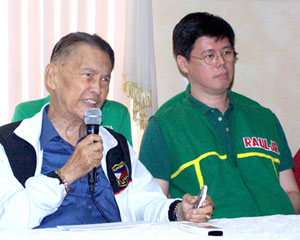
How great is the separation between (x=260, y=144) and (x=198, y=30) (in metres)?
0.71

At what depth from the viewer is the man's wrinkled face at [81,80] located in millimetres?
2178

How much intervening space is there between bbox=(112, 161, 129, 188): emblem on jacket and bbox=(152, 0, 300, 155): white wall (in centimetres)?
136

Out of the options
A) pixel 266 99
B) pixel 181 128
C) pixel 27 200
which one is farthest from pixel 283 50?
pixel 27 200

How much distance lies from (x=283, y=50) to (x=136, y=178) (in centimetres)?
191

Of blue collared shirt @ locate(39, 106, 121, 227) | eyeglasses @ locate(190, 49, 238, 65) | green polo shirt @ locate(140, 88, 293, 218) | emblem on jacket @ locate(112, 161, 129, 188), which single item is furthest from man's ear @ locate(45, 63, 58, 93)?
eyeglasses @ locate(190, 49, 238, 65)

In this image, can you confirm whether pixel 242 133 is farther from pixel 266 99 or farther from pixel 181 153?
pixel 266 99

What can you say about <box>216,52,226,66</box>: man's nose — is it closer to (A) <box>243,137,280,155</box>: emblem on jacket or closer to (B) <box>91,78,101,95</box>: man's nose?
(A) <box>243,137,280,155</box>: emblem on jacket

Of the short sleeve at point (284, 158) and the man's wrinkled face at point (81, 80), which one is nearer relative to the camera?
the man's wrinkled face at point (81, 80)

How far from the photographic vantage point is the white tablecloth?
4.97 feet

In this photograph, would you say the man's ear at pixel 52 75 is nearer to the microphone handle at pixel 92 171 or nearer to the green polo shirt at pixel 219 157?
the microphone handle at pixel 92 171

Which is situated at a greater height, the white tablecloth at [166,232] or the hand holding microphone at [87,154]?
the hand holding microphone at [87,154]

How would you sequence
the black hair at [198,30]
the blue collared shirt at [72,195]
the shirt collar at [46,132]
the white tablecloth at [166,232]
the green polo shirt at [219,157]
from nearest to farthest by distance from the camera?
the white tablecloth at [166,232]
the blue collared shirt at [72,195]
the shirt collar at [46,132]
the green polo shirt at [219,157]
the black hair at [198,30]

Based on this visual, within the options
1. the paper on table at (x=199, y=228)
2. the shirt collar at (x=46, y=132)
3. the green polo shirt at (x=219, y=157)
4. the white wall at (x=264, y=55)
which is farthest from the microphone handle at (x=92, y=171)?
the white wall at (x=264, y=55)

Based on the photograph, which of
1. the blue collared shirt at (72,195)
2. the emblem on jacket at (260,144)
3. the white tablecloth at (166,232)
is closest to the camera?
the white tablecloth at (166,232)
